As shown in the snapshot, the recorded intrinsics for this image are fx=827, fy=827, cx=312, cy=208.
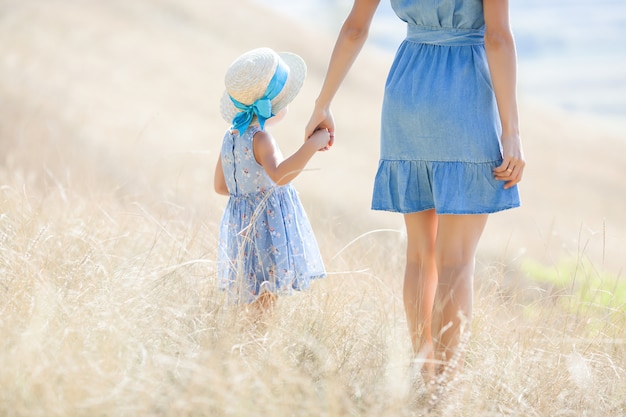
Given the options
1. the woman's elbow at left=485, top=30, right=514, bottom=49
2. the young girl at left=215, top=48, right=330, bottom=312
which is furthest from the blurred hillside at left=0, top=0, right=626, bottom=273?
the woman's elbow at left=485, top=30, right=514, bottom=49

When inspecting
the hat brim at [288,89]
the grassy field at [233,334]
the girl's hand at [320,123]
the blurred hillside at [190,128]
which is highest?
the hat brim at [288,89]

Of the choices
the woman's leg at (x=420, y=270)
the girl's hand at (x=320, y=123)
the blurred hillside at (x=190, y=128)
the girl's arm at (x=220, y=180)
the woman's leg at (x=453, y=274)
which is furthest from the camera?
the blurred hillside at (x=190, y=128)

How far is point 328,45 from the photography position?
129 feet

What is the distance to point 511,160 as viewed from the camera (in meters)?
2.84

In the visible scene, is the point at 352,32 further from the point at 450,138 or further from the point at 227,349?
the point at 227,349

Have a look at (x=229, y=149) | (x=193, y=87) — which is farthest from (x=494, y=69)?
(x=193, y=87)

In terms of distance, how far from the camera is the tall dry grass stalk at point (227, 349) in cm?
240

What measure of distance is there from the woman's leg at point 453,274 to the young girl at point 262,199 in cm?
60

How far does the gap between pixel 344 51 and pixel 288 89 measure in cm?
35

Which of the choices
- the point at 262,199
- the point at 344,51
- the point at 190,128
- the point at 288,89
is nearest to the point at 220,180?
the point at 262,199

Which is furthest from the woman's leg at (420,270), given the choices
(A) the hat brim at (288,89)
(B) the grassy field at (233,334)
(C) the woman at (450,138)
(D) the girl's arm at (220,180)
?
(D) the girl's arm at (220,180)

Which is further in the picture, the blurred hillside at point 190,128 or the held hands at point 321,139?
the blurred hillside at point 190,128

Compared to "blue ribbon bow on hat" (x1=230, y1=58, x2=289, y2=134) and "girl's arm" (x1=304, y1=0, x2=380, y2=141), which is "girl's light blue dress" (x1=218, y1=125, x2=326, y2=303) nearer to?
"blue ribbon bow on hat" (x1=230, y1=58, x2=289, y2=134)

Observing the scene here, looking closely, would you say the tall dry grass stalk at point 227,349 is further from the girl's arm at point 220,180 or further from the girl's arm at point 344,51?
the girl's arm at point 344,51
